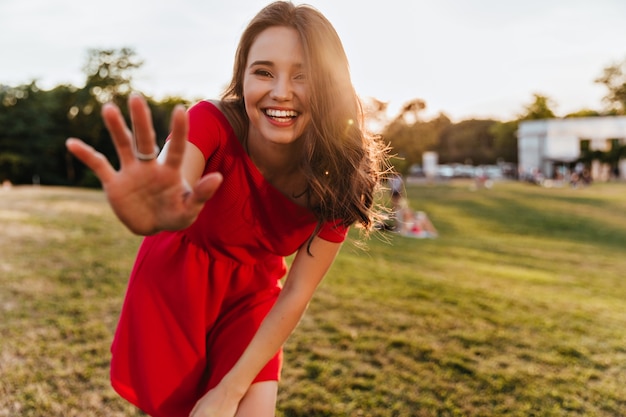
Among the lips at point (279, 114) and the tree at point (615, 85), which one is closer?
the lips at point (279, 114)

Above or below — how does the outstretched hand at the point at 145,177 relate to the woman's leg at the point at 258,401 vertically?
above

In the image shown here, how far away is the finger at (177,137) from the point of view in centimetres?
125

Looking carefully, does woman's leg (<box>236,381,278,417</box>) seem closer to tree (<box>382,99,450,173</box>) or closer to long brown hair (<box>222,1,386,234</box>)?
long brown hair (<box>222,1,386,234</box>)

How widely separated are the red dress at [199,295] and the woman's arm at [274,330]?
0.33 ft

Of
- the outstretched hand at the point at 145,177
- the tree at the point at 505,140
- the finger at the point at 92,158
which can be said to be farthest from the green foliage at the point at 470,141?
the finger at the point at 92,158

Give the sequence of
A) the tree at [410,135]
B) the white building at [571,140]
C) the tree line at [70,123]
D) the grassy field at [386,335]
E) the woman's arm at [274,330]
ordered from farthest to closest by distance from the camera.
→ the white building at [571,140]
the tree line at [70,123]
the tree at [410,135]
the grassy field at [386,335]
the woman's arm at [274,330]

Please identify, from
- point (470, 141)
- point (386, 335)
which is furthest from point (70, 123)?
point (470, 141)

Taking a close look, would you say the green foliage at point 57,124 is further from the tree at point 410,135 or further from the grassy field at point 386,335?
the grassy field at point 386,335

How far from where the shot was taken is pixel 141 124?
1241 millimetres

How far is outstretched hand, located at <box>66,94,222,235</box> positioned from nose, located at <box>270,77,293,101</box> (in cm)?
67

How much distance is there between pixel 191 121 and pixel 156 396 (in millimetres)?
1189

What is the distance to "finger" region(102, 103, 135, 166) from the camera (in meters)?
1.19

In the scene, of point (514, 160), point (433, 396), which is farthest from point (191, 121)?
point (514, 160)

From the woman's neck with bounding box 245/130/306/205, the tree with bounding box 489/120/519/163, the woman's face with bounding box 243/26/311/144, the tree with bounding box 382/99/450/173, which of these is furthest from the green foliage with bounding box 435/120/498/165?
the woman's face with bounding box 243/26/311/144
